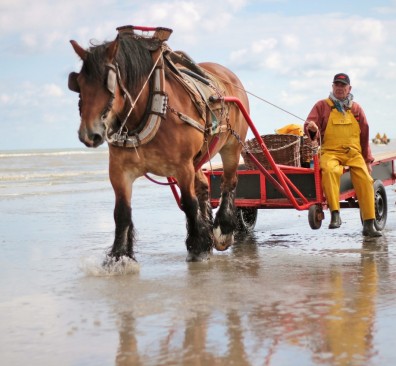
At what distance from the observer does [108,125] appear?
19.1 feet

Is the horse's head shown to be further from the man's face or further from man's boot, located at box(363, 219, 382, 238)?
man's boot, located at box(363, 219, 382, 238)

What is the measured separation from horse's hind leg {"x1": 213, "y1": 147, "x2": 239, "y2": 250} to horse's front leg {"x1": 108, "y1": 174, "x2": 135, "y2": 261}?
4.38 feet

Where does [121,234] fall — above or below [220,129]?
below

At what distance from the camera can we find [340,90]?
839cm

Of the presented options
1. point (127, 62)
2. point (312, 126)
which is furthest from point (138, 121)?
point (312, 126)

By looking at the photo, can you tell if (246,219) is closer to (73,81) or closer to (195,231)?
(195,231)

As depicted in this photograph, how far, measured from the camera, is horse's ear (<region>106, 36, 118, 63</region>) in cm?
572

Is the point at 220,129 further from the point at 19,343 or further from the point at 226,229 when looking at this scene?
the point at 19,343

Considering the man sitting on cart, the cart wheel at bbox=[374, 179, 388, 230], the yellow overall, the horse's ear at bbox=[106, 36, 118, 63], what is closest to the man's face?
the man sitting on cart

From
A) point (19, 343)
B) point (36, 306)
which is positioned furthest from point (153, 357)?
point (36, 306)

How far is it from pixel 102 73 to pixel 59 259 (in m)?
2.32

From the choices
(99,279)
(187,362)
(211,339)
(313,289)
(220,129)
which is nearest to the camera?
(187,362)

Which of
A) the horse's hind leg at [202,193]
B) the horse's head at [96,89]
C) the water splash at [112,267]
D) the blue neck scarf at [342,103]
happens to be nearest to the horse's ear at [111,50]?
the horse's head at [96,89]

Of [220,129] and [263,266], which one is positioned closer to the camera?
[263,266]
